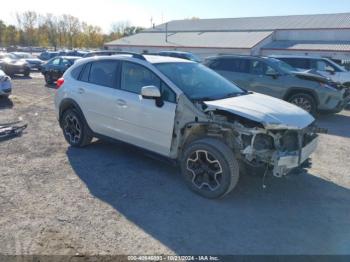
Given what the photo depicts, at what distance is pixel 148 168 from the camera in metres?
5.03

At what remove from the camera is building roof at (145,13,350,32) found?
3491 cm

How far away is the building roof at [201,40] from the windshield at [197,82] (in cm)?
3057

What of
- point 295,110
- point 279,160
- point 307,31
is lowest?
point 279,160

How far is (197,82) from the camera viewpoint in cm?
478

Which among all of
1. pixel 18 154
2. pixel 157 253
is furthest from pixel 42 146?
pixel 157 253

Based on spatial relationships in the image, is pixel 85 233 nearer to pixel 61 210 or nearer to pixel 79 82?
A: pixel 61 210

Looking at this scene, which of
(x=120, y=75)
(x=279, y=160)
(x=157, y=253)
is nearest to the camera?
(x=157, y=253)

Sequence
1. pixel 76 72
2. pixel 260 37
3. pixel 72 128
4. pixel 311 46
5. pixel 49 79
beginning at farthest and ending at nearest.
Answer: pixel 260 37 < pixel 311 46 < pixel 49 79 < pixel 72 128 < pixel 76 72

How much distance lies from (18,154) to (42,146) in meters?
0.53

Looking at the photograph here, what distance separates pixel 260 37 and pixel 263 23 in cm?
611

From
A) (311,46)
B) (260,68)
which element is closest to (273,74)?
(260,68)

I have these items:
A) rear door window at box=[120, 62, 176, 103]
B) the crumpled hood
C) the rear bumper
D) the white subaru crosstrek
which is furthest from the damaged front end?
the rear bumper

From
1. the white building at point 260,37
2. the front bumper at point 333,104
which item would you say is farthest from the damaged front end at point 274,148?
the white building at point 260,37

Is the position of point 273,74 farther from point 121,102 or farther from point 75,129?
point 75,129
